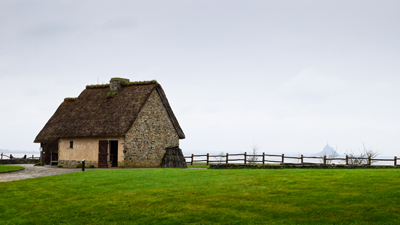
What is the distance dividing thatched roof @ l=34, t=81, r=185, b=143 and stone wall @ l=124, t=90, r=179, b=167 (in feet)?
2.11

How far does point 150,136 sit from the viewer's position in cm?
3222

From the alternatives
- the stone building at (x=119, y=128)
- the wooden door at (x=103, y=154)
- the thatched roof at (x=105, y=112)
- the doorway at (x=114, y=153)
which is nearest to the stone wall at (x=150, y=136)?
the stone building at (x=119, y=128)

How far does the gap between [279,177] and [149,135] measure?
17.7 metres

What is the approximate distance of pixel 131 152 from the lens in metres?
30.6

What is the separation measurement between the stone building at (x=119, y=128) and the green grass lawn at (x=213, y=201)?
45.6 feet

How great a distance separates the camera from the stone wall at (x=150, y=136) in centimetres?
3069

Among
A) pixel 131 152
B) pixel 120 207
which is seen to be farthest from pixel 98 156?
pixel 120 207

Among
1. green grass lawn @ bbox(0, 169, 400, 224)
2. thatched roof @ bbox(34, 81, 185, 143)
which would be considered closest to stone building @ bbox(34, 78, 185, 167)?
thatched roof @ bbox(34, 81, 185, 143)

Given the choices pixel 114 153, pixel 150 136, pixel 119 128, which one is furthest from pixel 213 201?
pixel 114 153

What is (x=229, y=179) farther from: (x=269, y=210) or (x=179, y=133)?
(x=179, y=133)

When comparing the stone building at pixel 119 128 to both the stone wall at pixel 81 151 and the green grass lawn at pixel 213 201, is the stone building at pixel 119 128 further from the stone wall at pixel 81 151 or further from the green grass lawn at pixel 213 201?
the green grass lawn at pixel 213 201

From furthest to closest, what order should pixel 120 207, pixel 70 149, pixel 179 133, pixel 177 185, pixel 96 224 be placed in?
pixel 179 133, pixel 70 149, pixel 177 185, pixel 120 207, pixel 96 224

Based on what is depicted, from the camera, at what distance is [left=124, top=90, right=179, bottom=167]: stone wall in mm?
30688

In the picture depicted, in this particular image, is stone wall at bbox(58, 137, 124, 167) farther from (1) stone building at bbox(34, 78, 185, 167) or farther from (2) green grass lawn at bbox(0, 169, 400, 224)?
(2) green grass lawn at bbox(0, 169, 400, 224)
